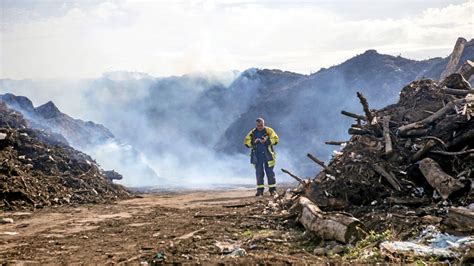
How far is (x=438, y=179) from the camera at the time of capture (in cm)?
662

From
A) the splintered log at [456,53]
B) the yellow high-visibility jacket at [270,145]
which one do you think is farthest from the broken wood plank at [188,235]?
the splintered log at [456,53]

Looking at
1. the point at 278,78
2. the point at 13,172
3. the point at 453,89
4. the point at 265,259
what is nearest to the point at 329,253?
the point at 265,259

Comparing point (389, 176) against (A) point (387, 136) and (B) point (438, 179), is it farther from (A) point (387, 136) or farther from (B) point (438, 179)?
(A) point (387, 136)

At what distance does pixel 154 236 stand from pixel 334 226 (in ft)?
8.44

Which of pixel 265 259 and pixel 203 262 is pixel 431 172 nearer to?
pixel 265 259

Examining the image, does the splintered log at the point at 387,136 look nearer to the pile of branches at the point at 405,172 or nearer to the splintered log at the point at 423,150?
the pile of branches at the point at 405,172

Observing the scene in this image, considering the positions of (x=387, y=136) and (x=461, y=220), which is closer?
(x=461, y=220)

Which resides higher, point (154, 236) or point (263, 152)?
point (263, 152)

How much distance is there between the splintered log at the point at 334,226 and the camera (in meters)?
5.36

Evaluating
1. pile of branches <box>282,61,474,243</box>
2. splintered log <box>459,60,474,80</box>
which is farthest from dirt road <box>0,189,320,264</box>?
splintered log <box>459,60,474,80</box>

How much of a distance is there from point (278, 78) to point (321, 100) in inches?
228

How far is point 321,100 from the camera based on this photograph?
89.6 feet

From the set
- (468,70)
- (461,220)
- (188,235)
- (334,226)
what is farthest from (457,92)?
(188,235)

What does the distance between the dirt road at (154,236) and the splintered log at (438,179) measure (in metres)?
2.05
